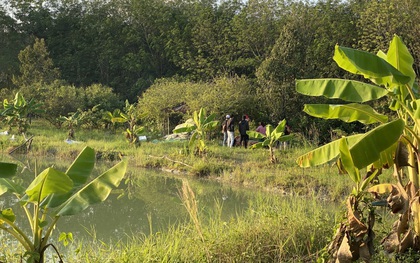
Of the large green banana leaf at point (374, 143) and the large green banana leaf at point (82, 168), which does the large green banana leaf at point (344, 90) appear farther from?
the large green banana leaf at point (82, 168)

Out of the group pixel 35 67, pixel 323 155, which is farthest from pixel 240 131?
pixel 35 67

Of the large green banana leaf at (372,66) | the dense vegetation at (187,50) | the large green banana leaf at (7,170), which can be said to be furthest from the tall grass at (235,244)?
the dense vegetation at (187,50)

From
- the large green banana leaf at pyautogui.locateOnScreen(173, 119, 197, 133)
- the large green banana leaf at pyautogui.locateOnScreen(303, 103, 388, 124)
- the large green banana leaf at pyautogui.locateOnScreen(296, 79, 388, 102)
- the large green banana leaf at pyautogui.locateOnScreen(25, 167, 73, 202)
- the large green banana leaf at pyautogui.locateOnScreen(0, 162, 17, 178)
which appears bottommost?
the large green banana leaf at pyautogui.locateOnScreen(173, 119, 197, 133)

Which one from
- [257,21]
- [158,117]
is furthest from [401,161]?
[257,21]

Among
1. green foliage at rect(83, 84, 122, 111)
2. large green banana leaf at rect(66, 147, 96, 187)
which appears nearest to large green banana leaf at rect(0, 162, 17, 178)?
large green banana leaf at rect(66, 147, 96, 187)

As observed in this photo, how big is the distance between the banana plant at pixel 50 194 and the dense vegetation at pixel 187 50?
10.3 metres

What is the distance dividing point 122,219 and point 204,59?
61.6 feet

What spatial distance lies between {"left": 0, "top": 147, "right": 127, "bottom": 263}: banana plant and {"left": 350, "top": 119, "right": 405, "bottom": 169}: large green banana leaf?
63.4 inches

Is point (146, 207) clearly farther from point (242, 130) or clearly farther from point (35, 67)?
point (35, 67)

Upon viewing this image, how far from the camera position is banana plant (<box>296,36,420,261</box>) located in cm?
313

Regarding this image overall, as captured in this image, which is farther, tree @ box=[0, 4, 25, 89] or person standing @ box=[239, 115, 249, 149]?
tree @ box=[0, 4, 25, 89]

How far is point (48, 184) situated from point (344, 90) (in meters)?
2.47

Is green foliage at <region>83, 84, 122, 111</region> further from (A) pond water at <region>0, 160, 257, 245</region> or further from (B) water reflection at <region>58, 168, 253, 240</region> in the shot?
(B) water reflection at <region>58, 168, 253, 240</region>

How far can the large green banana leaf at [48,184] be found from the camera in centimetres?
259
